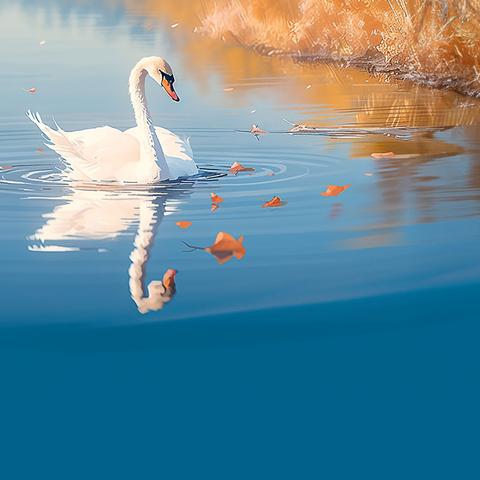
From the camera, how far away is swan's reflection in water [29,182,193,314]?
702 centimetres

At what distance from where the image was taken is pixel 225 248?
7953mm

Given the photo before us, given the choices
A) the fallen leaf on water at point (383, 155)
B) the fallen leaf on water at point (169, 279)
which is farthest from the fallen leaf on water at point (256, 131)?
the fallen leaf on water at point (169, 279)

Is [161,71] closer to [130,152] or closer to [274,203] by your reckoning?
[130,152]

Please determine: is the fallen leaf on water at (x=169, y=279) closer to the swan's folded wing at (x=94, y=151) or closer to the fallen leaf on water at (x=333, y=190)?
the fallen leaf on water at (x=333, y=190)

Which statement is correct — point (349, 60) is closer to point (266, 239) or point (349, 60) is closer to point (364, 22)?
point (364, 22)

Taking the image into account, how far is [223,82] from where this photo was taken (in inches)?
787

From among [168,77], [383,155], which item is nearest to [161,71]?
[168,77]

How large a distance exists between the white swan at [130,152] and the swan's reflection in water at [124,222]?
16 cm

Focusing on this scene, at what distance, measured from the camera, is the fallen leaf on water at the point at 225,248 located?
7.78m

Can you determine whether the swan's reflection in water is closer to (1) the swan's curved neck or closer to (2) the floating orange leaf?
(1) the swan's curved neck

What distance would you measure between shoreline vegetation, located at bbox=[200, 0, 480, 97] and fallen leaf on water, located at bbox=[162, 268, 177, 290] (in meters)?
8.66

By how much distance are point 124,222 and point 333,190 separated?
1817 millimetres

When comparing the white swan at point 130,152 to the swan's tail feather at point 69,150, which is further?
the swan's tail feather at point 69,150

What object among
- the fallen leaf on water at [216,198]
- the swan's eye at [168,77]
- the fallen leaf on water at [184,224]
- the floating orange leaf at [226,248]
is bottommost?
the fallen leaf on water at [216,198]
